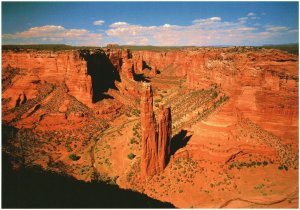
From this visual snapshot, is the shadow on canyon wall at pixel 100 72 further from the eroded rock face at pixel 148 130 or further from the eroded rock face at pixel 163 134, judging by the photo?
the eroded rock face at pixel 163 134

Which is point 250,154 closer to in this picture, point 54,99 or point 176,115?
point 176,115

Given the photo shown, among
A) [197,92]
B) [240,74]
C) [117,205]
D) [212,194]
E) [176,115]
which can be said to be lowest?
[212,194]

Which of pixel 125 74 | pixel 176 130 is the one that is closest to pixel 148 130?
pixel 176 130

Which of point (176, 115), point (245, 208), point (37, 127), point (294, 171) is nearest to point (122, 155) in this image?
point (176, 115)

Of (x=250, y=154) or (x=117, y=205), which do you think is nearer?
(x=117, y=205)

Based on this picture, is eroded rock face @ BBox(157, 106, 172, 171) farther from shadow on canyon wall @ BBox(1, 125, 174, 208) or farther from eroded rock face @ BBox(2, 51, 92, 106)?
eroded rock face @ BBox(2, 51, 92, 106)

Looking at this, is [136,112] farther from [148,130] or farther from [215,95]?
[148,130]

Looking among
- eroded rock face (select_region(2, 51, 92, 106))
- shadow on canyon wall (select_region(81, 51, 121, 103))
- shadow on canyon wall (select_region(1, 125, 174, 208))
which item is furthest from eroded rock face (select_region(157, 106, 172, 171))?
shadow on canyon wall (select_region(81, 51, 121, 103))
